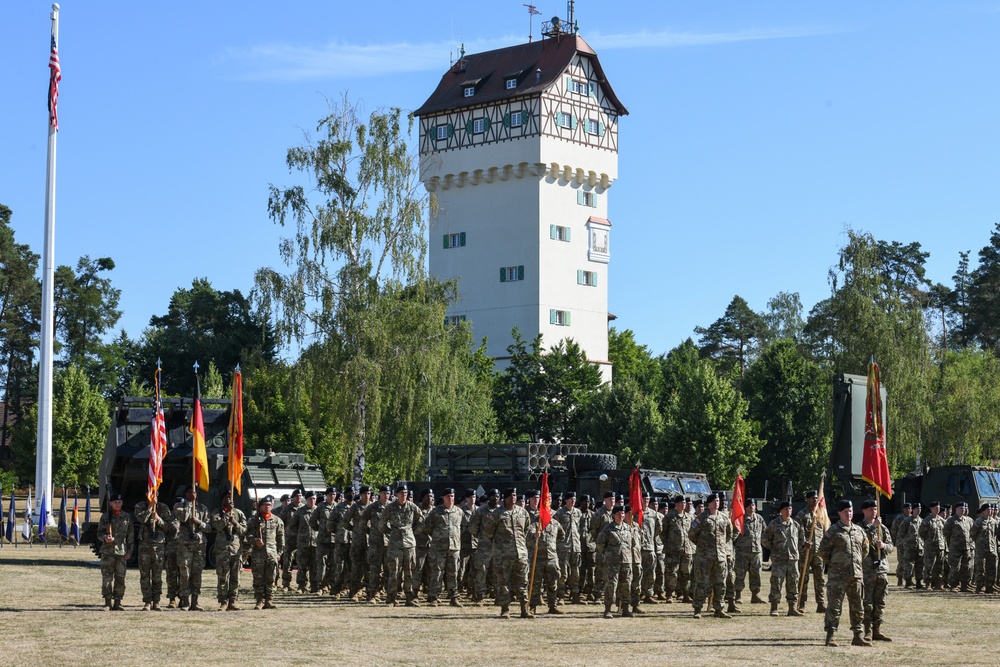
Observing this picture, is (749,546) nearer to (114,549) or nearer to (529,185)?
(114,549)

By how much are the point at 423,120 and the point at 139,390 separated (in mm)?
21046

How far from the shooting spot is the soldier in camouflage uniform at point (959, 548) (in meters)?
24.6

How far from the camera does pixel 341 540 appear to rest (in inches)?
886

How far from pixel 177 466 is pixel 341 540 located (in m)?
8.25

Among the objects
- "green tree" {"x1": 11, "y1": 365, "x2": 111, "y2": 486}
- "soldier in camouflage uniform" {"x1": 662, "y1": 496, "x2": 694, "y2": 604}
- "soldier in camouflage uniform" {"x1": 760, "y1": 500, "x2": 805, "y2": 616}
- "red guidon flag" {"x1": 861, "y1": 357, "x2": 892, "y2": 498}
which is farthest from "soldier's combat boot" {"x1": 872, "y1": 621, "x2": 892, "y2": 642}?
"green tree" {"x1": 11, "y1": 365, "x2": 111, "y2": 486}

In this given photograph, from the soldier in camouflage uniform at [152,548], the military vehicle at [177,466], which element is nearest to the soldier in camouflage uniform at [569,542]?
the soldier in camouflage uniform at [152,548]

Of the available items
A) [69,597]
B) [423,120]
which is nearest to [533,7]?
[423,120]

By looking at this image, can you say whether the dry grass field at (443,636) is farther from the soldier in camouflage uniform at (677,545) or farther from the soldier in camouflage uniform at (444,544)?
the soldier in camouflage uniform at (677,545)

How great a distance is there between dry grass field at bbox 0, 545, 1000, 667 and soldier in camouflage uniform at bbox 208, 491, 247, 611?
1.58 feet

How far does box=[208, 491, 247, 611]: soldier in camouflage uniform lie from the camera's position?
64.4ft

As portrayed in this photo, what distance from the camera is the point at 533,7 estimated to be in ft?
245

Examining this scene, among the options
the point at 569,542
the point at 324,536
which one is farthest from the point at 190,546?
the point at 569,542

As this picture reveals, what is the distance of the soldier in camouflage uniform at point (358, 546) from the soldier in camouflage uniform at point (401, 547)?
120 cm

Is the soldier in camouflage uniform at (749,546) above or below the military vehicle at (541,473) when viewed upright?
below
